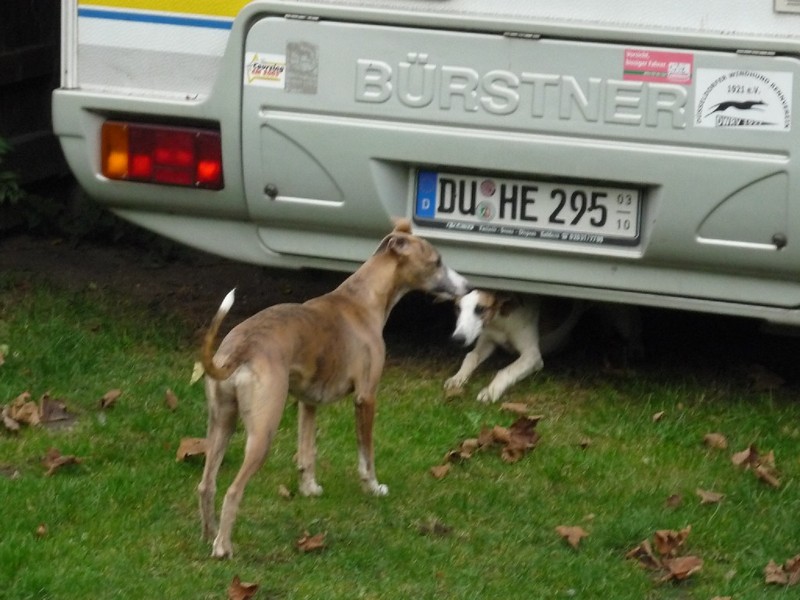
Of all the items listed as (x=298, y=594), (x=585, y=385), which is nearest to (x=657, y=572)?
(x=298, y=594)

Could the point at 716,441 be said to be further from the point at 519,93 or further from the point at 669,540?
the point at 519,93

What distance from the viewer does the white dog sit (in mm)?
6332

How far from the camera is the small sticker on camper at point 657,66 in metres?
5.32

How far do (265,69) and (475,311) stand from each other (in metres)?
1.37

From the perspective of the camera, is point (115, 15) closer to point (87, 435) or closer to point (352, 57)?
point (352, 57)

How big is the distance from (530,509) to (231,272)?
3.12 meters

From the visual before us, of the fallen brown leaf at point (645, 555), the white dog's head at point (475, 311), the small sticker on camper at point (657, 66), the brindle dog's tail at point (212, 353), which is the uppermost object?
the small sticker on camper at point (657, 66)

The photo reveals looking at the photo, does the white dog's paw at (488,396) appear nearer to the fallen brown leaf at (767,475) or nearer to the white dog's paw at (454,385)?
the white dog's paw at (454,385)

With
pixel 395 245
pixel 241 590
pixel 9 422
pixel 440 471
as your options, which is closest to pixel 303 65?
pixel 395 245

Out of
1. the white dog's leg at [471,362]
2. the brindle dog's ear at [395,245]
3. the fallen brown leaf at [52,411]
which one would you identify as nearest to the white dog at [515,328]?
the white dog's leg at [471,362]

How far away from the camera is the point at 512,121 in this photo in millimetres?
5500

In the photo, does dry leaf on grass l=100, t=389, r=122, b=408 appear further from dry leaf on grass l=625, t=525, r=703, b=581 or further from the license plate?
dry leaf on grass l=625, t=525, r=703, b=581

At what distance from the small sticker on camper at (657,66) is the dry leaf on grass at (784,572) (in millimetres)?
1610

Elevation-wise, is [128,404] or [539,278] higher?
[539,278]
